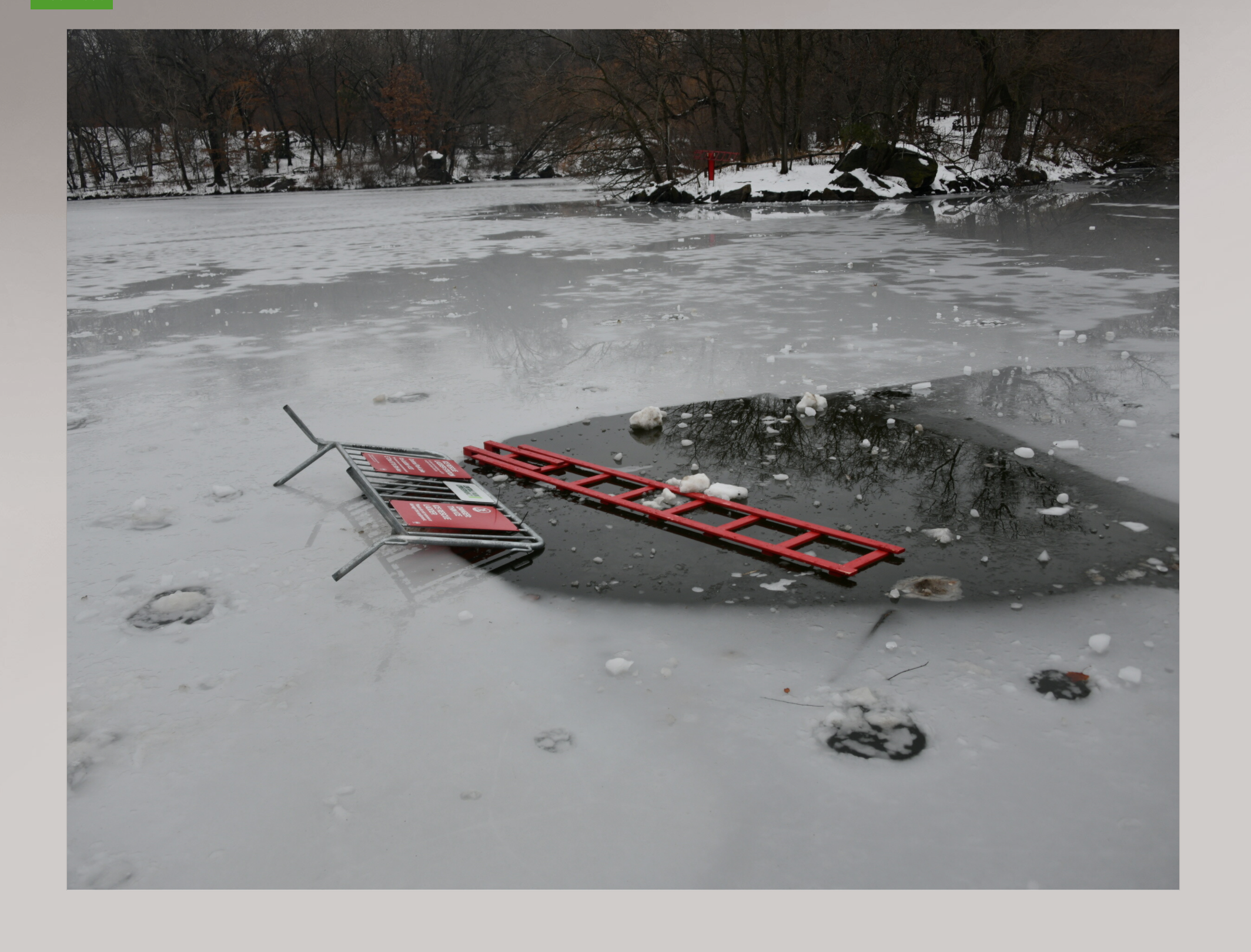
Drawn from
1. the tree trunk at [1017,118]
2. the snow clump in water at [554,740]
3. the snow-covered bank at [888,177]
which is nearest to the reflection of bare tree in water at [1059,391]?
the snow clump in water at [554,740]

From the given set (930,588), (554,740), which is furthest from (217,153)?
(554,740)

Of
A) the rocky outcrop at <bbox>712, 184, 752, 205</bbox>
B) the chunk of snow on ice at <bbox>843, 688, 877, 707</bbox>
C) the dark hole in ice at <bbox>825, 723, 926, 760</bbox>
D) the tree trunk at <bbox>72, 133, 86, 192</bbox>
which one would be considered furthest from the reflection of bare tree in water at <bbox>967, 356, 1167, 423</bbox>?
the rocky outcrop at <bbox>712, 184, 752, 205</bbox>

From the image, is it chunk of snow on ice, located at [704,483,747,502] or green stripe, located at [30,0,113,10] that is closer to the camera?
green stripe, located at [30,0,113,10]

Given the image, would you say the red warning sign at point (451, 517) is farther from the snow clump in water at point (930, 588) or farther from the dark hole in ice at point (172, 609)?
the snow clump in water at point (930, 588)

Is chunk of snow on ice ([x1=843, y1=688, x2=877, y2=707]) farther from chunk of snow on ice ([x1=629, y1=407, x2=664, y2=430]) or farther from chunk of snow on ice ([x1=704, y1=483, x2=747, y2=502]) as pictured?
chunk of snow on ice ([x1=629, y1=407, x2=664, y2=430])

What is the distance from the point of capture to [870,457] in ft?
12.6

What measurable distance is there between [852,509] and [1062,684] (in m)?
1.19

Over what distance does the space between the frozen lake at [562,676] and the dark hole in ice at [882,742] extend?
0.15 ft

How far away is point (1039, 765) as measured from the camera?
1.99m

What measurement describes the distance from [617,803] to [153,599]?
173cm

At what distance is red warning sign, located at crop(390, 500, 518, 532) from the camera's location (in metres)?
3.02

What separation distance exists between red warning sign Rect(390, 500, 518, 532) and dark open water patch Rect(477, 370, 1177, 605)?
0.18m

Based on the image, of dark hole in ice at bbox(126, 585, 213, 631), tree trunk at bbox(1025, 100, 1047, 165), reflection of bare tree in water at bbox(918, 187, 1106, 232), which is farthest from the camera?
tree trunk at bbox(1025, 100, 1047, 165)

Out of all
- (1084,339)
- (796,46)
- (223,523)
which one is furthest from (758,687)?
(796,46)
